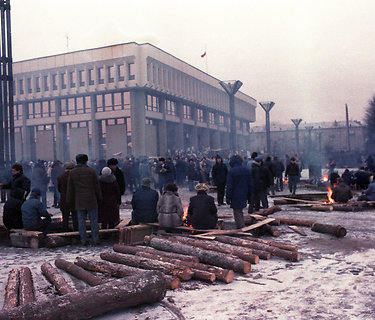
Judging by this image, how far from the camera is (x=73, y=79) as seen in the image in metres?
40.3

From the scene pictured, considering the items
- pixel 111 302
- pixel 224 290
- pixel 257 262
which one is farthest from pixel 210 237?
pixel 111 302

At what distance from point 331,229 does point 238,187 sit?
2.15 metres

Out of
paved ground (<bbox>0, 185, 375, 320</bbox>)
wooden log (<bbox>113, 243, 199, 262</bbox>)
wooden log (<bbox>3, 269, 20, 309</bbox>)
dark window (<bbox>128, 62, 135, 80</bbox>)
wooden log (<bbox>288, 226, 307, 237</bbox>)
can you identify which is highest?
dark window (<bbox>128, 62, 135, 80</bbox>)

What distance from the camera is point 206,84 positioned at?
5188 cm

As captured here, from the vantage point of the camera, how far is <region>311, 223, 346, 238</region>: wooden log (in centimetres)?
823

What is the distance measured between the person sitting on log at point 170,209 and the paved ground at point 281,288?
124 cm

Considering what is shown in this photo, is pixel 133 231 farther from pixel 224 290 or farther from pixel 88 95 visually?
pixel 88 95

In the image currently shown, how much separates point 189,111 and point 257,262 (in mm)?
41780

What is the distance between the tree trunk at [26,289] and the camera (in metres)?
4.59

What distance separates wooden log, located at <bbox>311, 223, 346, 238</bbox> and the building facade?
29.4m

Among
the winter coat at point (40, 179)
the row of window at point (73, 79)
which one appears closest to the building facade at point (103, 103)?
the row of window at point (73, 79)

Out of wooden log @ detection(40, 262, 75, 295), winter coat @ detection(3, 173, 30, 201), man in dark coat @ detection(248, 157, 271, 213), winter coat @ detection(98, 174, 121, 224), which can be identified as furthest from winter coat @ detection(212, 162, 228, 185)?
wooden log @ detection(40, 262, 75, 295)

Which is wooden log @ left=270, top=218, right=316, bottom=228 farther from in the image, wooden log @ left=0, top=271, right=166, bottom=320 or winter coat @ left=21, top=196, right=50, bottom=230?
wooden log @ left=0, top=271, right=166, bottom=320

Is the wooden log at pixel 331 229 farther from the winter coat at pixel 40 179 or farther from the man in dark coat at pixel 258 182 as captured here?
the winter coat at pixel 40 179
